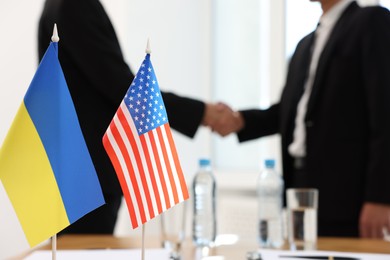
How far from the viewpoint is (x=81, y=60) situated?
1933 mm

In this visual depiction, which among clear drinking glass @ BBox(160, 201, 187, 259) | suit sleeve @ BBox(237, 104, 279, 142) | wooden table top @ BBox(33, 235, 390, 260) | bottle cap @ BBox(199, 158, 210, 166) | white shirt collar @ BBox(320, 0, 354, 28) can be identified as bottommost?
wooden table top @ BBox(33, 235, 390, 260)

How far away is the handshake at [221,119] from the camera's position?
2500mm

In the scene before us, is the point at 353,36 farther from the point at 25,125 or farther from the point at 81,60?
the point at 25,125

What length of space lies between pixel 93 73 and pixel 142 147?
1.04 m

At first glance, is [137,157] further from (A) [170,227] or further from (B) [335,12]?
(B) [335,12]

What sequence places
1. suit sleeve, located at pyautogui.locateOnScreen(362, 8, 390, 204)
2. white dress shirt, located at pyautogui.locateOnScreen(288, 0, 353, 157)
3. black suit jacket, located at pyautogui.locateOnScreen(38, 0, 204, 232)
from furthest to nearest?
1. white dress shirt, located at pyautogui.locateOnScreen(288, 0, 353, 157)
2. suit sleeve, located at pyautogui.locateOnScreen(362, 8, 390, 204)
3. black suit jacket, located at pyautogui.locateOnScreen(38, 0, 204, 232)

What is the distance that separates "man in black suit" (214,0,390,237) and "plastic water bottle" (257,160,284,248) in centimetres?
31

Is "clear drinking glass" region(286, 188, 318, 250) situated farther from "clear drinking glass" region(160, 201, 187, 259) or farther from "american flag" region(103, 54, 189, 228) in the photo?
"american flag" region(103, 54, 189, 228)

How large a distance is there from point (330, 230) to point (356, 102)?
466mm

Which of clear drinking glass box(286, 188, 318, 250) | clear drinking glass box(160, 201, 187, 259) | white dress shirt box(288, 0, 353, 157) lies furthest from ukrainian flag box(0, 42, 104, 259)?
white dress shirt box(288, 0, 353, 157)

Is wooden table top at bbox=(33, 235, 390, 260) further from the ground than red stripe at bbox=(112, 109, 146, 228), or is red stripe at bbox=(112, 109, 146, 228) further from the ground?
red stripe at bbox=(112, 109, 146, 228)

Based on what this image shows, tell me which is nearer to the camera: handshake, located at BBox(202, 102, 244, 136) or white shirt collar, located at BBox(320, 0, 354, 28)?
white shirt collar, located at BBox(320, 0, 354, 28)

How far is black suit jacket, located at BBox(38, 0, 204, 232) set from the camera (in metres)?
1.90

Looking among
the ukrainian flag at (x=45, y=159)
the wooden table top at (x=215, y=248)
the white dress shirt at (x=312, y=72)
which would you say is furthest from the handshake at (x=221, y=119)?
the ukrainian flag at (x=45, y=159)
